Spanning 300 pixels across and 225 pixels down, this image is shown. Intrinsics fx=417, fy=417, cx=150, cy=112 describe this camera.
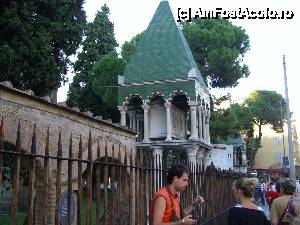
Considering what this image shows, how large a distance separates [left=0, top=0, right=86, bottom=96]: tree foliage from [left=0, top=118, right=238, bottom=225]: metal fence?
24.9 feet

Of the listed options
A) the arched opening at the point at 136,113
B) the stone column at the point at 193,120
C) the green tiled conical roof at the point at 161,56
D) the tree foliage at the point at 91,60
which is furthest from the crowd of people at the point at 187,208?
the tree foliage at the point at 91,60

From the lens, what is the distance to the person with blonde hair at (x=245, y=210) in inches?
170

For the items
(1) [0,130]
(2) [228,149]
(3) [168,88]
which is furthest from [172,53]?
(1) [0,130]

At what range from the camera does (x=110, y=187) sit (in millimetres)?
6027

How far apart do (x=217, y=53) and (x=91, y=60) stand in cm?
1035

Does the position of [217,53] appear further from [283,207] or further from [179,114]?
[283,207]

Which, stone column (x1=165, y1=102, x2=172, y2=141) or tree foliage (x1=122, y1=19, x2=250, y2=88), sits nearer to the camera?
stone column (x1=165, y1=102, x2=172, y2=141)

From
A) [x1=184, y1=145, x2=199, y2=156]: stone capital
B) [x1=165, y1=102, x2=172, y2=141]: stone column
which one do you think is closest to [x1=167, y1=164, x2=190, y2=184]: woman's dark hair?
[x1=184, y1=145, x2=199, y2=156]: stone capital

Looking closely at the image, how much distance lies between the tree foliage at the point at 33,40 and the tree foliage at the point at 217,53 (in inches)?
656

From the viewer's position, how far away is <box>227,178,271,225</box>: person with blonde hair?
4.32 m

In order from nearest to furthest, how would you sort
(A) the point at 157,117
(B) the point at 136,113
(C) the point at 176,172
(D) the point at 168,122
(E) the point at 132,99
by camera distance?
(C) the point at 176,172 < (D) the point at 168,122 < (A) the point at 157,117 < (E) the point at 132,99 < (B) the point at 136,113

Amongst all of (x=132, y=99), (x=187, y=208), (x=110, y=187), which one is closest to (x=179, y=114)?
(x=132, y=99)

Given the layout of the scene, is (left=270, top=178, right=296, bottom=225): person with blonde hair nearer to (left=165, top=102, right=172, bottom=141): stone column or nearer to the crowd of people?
the crowd of people

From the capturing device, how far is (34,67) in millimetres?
15070
